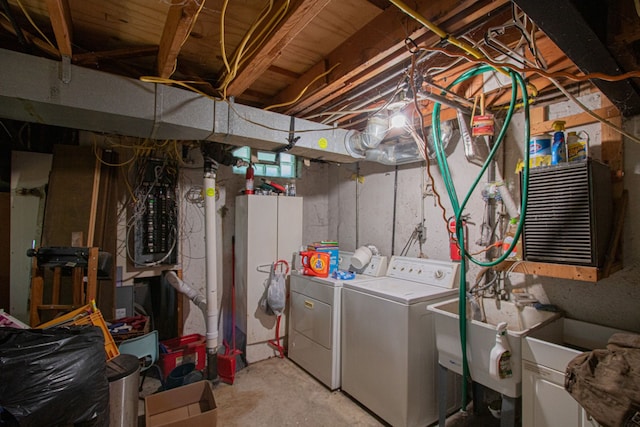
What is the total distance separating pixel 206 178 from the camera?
2469 millimetres

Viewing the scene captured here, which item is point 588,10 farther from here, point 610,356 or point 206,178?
point 206,178

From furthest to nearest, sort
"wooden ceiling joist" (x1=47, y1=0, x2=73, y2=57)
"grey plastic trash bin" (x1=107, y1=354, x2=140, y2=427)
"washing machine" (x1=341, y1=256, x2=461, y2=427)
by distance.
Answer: "washing machine" (x1=341, y1=256, x2=461, y2=427)
"grey plastic trash bin" (x1=107, y1=354, x2=140, y2=427)
"wooden ceiling joist" (x1=47, y1=0, x2=73, y2=57)

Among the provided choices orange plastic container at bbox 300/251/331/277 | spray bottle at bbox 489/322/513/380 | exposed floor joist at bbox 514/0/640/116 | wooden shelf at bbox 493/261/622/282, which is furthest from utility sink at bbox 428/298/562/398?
exposed floor joist at bbox 514/0/640/116

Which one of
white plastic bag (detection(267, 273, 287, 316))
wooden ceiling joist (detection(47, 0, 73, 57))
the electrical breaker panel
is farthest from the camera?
white plastic bag (detection(267, 273, 287, 316))

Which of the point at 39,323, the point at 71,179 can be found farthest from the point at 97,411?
the point at 71,179

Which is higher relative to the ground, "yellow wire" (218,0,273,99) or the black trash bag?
"yellow wire" (218,0,273,99)

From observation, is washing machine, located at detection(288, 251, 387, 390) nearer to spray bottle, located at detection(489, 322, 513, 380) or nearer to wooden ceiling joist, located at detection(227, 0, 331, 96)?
spray bottle, located at detection(489, 322, 513, 380)

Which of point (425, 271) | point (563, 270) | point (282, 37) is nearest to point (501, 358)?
point (563, 270)

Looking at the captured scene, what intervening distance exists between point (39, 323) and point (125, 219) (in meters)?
0.94

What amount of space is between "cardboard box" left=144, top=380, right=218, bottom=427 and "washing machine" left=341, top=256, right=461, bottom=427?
39.6 inches

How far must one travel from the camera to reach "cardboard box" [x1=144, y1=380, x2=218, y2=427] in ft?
6.28

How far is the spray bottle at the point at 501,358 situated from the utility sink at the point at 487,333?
26 mm

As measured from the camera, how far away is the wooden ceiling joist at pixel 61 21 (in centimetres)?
113

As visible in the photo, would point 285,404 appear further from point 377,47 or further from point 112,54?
point 112,54
